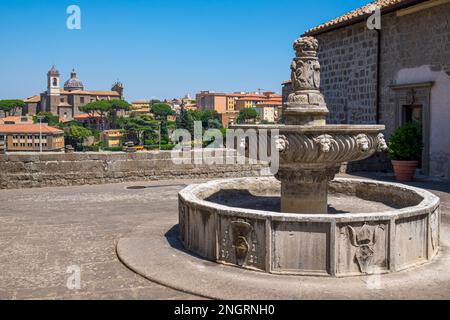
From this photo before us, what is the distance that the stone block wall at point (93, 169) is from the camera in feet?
35.9

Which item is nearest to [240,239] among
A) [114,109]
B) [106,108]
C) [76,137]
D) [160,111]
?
[76,137]

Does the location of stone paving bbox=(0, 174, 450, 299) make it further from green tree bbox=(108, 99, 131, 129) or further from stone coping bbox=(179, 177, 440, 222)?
green tree bbox=(108, 99, 131, 129)

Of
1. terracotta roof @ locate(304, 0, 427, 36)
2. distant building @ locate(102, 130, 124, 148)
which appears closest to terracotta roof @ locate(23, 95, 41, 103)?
distant building @ locate(102, 130, 124, 148)

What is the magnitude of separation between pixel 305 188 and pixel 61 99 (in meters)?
155

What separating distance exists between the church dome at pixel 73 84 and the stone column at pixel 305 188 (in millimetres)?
170162

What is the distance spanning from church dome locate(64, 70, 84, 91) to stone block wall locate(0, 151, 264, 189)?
16350 cm

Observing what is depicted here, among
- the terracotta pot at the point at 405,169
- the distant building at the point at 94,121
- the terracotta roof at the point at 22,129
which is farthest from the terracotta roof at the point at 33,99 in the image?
the terracotta pot at the point at 405,169

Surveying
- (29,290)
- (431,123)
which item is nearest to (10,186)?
(29,290)

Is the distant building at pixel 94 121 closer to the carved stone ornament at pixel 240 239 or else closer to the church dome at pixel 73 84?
the church dome at pixel 73 84

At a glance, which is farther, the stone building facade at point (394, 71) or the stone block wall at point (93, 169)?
the stone building facade at point (394, 71)

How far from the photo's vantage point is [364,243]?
15.2 ft

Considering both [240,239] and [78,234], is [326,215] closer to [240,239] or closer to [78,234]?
[240,239]

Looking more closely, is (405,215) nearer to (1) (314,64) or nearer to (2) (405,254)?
(2) (405,254)

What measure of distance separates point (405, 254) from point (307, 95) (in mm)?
2073
